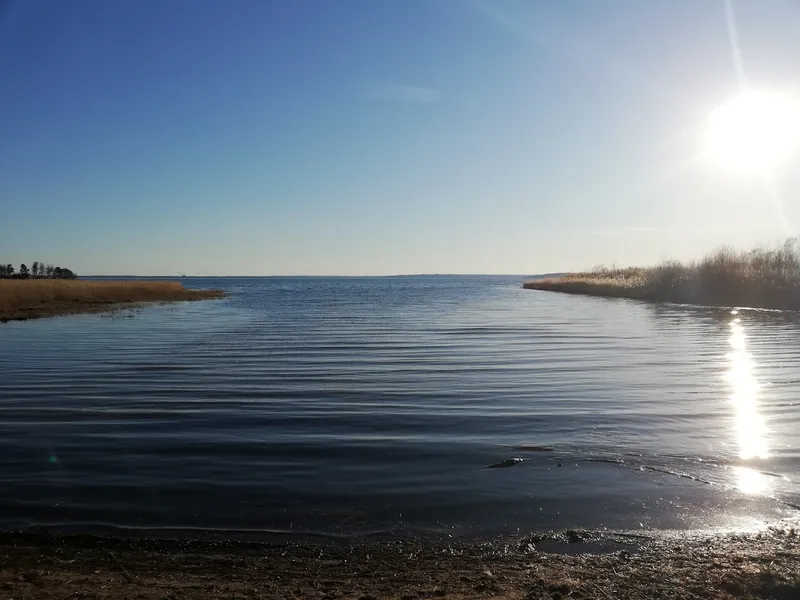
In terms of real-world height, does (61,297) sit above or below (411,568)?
above

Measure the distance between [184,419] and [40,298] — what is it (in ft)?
147

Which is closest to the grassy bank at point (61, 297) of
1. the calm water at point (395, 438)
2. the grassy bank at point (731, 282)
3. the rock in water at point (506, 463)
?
the calm water at point (395, 438)

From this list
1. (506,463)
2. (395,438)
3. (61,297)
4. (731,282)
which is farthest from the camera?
(731,282)

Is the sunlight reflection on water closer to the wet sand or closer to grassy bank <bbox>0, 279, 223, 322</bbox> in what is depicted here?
the wet sand

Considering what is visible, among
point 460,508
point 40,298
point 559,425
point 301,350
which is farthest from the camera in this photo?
point 40,298

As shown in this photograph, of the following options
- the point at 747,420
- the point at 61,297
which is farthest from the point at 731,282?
the point at 61,297

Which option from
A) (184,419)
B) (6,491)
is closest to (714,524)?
(6,491)

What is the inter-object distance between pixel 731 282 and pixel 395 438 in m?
61.4

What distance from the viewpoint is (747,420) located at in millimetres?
13266

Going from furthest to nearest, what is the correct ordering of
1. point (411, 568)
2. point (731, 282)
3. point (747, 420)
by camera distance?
point (731, 282) → point (747, 420) → point (411, 568)

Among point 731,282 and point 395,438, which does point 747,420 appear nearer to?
point 395,438

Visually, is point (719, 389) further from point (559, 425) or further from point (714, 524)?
point (714, 524)

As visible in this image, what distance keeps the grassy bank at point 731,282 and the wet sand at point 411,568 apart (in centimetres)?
5556

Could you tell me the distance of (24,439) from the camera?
38.2 ft
